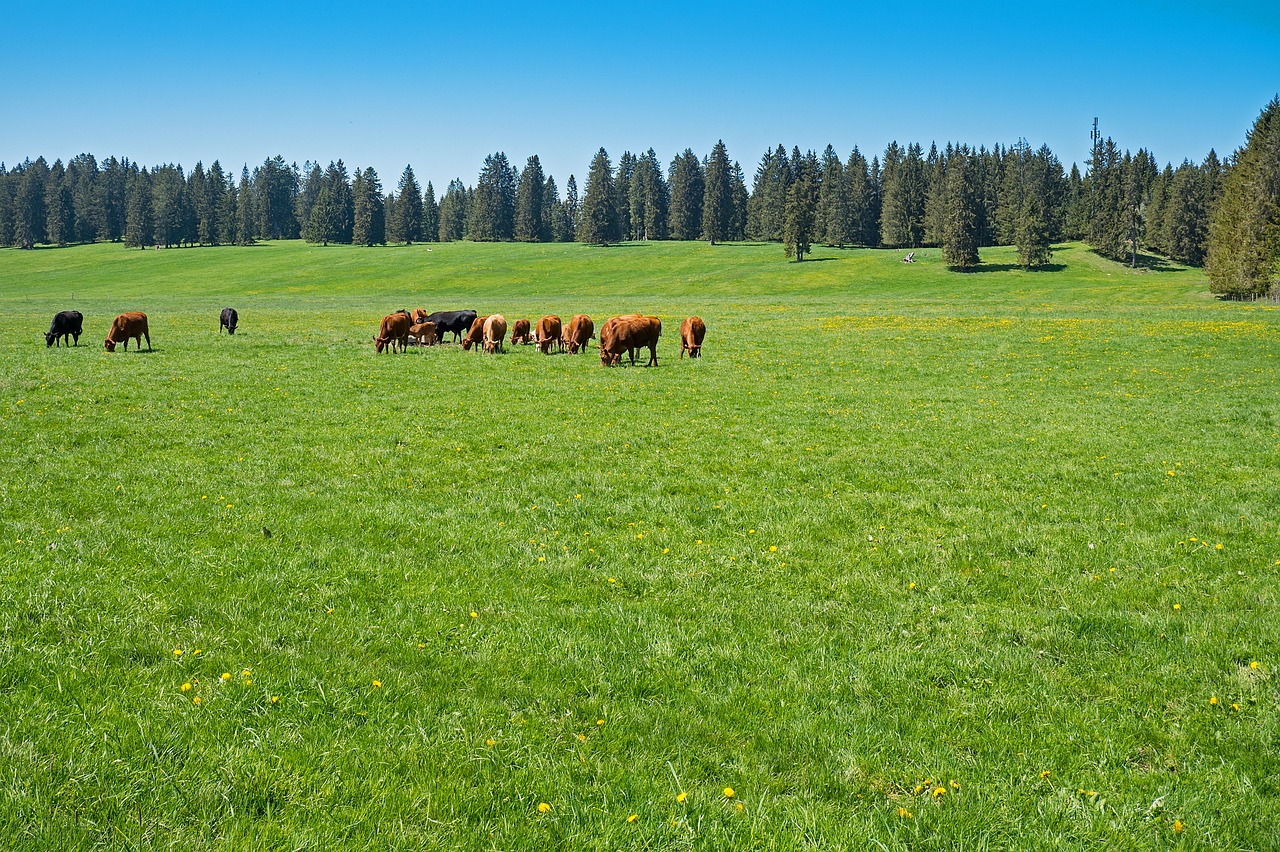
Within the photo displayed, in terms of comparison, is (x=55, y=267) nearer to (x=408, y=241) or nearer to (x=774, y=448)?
(x=408, y=241)

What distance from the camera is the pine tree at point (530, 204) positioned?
5709 inches

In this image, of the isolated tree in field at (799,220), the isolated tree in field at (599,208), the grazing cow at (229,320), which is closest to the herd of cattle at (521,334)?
the grazing cow at (229,320)

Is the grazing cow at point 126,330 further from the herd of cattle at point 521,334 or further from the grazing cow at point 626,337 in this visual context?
the grazing cow at point 626,337

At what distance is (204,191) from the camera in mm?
137125

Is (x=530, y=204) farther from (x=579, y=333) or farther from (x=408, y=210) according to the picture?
(x=579, y=333)

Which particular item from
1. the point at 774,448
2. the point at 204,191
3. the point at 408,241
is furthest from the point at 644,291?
the point at 204,191

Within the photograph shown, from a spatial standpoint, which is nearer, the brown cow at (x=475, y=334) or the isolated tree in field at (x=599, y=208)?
the brown cow at (x=475, y=334)

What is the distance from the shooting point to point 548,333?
31.0 metres

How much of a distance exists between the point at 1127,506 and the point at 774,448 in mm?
5500

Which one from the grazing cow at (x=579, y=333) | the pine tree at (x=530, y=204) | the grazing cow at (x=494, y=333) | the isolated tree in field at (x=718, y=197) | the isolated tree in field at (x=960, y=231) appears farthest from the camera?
the pine tree at (x=530, y=204)

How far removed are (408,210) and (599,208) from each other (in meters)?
41.2

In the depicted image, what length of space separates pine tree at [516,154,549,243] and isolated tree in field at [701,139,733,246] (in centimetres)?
3211

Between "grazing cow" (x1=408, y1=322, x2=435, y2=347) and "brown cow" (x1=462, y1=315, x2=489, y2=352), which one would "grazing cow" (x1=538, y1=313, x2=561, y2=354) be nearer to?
"brown cow" (x1=462, y1=315, x2=489, y2=352)

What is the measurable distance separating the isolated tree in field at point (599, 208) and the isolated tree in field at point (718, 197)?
16.2 metres
